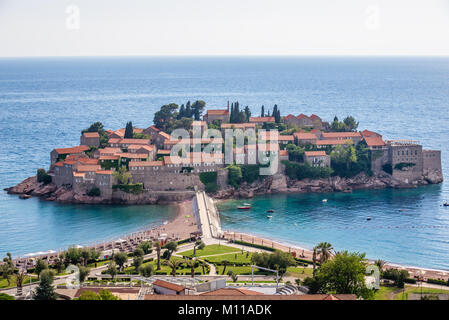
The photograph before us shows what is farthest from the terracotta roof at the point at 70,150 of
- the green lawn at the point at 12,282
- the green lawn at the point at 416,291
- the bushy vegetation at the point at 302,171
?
the green lawn at the point at 416,291

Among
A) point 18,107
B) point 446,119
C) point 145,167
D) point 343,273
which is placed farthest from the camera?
point 18,107

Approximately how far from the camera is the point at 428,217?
189 feet

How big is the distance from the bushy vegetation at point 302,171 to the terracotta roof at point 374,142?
725 centimetres

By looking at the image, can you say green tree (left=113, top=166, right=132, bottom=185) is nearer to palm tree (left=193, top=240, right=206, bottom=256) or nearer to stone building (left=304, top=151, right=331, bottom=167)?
palm tree (left=193, top=240, right=206, bottom=256)

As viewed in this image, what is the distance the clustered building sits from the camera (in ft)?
211

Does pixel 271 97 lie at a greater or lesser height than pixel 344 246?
greater

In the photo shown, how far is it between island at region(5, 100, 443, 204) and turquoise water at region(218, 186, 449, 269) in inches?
94.3

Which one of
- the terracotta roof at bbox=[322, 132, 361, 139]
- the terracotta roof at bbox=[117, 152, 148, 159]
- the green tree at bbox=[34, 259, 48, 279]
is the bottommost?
the green tree at bbox=[34, 259, 48, 279]

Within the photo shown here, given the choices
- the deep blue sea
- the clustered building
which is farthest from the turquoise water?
the clustered building

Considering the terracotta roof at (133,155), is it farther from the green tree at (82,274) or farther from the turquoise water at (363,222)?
the green tree at (82,274)

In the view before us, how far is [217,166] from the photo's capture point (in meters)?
66.8
